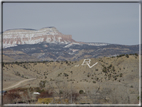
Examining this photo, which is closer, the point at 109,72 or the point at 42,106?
A: the point at 42,106

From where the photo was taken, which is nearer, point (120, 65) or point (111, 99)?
point (111, 99)

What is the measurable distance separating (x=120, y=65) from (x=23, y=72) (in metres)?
36.8

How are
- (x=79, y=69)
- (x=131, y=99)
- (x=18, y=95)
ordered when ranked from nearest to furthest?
(x=131, y=99)
(x=18, y=95)
(x=79, y=69)

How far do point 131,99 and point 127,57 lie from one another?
1338 inches

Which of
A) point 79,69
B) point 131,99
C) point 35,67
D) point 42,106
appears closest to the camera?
point 42,106

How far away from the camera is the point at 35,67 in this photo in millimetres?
97625

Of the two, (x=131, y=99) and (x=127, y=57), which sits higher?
(x=127, y=57)

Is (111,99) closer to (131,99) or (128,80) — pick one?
(131,99)

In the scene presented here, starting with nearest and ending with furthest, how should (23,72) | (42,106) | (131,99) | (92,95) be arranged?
(42,106) → (131,99) → (92,95) → (23,72)

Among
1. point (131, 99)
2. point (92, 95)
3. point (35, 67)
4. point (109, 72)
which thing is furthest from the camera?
point (35, 67)

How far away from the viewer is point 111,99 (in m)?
30.2

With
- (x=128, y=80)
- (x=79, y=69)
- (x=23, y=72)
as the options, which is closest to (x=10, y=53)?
(x=23, y=72)

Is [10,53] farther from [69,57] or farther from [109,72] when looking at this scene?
[109,72]

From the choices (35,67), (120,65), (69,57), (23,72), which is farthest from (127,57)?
(69,57)
